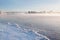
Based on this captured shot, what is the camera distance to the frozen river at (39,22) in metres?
1.33

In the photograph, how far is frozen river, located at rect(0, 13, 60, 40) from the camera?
133 centimetres

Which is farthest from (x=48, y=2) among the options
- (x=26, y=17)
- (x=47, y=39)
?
(x=47, y=39)

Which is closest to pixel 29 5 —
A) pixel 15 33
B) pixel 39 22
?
pixel 39 22

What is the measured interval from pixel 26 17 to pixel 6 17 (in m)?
0.25

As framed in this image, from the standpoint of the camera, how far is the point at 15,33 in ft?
4.36

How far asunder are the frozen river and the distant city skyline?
0.30 feet

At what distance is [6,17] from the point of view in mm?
1343

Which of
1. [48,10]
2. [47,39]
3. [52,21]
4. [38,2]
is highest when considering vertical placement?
[38,2]

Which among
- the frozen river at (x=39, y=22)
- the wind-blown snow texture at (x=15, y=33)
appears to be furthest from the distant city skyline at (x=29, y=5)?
the wind-blown snow texture at (x=15, y=33)

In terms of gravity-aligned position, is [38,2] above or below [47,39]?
above

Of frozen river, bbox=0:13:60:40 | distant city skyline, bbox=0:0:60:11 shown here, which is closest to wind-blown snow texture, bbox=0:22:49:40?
frozen river, bbox=0:13:60:40

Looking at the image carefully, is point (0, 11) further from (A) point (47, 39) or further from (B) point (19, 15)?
(A) point (47, 39)

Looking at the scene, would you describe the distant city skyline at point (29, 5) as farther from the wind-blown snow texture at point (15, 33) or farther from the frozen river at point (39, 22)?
the wind-blown snow texture at point (15, 33)

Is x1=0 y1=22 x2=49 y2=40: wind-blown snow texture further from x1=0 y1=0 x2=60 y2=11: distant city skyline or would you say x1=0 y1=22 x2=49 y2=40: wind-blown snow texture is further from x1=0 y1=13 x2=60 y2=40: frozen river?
x1=0 y1=0 x2=60 y2=11: distant city skyline
